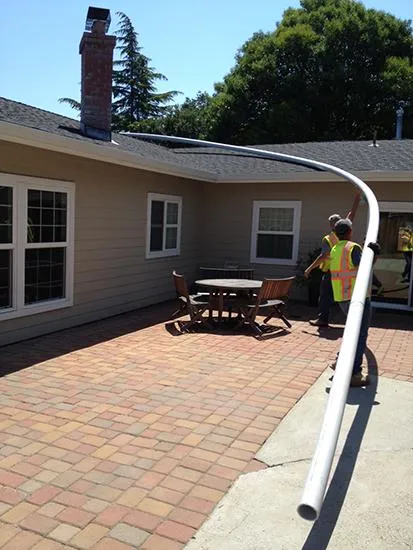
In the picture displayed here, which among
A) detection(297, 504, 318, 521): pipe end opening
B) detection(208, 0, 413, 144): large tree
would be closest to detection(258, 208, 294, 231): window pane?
detection(297, 504, 318, 521): pipe end opening

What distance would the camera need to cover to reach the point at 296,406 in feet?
15.4

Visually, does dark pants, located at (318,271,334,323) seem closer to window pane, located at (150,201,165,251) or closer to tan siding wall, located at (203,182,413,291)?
tan siding wall, located at (203,182,413,291)

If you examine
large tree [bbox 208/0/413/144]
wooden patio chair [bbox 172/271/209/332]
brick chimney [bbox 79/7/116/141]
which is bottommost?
wooden patio chair [bbox 172/271/209/332]

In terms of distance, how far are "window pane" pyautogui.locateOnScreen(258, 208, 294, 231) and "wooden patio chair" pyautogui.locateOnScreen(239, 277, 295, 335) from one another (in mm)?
3288

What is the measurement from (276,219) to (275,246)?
1.98 ft

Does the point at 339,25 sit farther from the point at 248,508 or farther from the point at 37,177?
the point at 248,508

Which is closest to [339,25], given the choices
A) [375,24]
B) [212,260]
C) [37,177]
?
[375,24]

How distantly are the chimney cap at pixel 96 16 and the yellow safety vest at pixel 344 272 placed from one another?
6.27 m

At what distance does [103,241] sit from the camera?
854 cm

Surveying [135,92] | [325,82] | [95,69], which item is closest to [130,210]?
[95,69]

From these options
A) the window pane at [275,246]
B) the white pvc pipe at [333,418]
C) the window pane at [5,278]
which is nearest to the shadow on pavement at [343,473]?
the white pvc pipe at [333,418]

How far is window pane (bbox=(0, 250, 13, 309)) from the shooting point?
21.6 ft

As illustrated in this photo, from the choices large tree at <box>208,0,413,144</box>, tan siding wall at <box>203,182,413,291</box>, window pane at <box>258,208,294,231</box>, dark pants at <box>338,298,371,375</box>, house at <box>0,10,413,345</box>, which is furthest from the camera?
large tree at <box>208,0,413,144</box>

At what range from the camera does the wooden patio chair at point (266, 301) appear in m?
7.77
